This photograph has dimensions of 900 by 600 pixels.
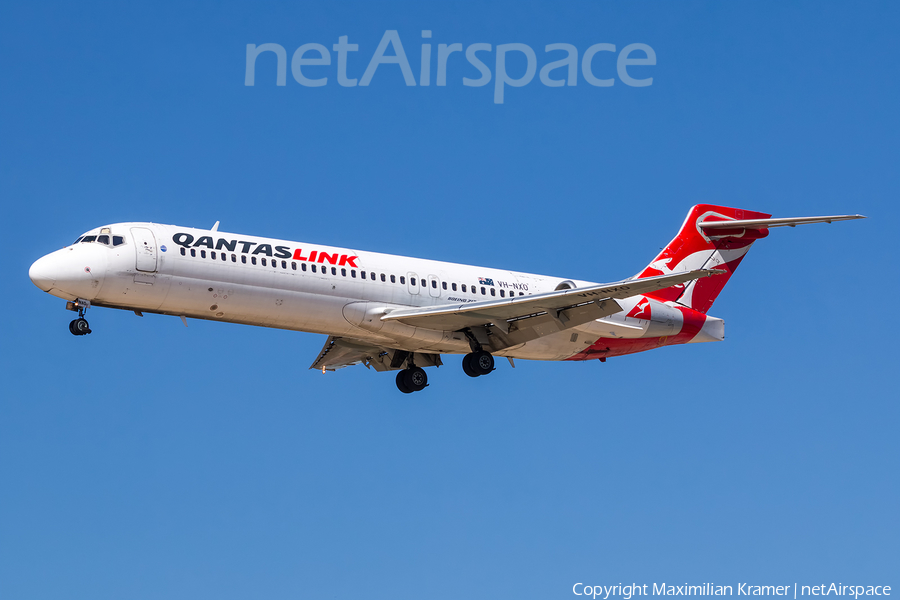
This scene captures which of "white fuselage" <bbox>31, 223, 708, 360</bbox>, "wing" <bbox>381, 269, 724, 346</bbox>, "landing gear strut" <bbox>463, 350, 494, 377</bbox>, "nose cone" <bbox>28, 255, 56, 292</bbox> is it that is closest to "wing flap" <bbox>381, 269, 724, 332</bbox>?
"wing" <bbox>381, 269, 724, 346</bbox>

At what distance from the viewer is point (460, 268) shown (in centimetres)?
3431

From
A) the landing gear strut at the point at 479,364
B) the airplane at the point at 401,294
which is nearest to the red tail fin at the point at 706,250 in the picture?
the airplane at the point at 401,294

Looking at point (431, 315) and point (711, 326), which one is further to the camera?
point (711, 326)

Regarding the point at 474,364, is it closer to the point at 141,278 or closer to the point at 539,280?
the point at 539,280

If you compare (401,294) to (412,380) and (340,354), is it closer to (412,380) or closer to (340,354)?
(412,380)

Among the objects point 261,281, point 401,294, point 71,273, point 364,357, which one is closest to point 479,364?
point 401,294

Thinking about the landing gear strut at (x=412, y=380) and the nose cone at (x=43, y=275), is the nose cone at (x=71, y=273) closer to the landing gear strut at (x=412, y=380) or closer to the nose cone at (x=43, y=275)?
the nose cone at (x=43, y=275)

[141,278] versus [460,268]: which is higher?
[460,268]

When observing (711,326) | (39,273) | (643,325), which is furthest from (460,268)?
(39,273)

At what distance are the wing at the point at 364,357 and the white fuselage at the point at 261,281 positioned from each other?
1.74m

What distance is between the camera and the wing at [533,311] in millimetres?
31172

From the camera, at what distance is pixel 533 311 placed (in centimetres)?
3266

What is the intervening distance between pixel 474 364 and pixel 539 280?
4052 millimetres

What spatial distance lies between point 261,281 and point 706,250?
52.6 ft
